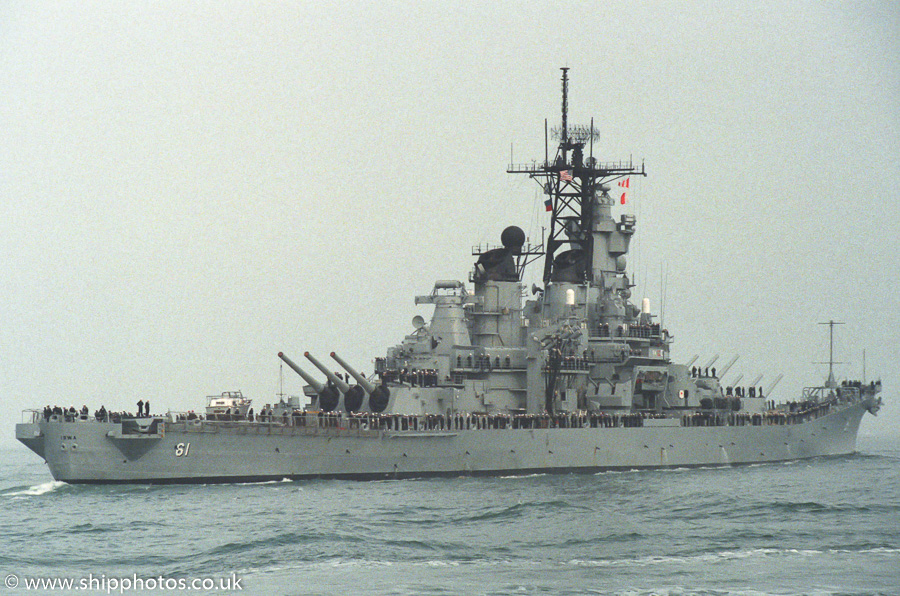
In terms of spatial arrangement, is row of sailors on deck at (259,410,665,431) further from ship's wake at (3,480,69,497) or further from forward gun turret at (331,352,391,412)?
ship's wake at (3,480,69,497)

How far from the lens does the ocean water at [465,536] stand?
108 feet

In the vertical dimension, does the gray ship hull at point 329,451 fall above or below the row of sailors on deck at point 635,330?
below

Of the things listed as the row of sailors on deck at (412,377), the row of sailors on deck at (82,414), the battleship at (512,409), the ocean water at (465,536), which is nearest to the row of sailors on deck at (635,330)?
the battleship at (512,409)

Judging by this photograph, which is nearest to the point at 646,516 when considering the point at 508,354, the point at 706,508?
the point at 706,508

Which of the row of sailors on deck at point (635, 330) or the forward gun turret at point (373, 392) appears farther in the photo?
the row of sailors on deck at point (635, 330)

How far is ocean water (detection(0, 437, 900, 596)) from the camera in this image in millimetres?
32844

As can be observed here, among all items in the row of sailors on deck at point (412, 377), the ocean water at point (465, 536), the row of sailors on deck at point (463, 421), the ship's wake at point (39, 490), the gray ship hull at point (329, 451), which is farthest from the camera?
the row of sailors on deck at point (412, 377)

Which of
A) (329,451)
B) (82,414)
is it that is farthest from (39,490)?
(329,451)

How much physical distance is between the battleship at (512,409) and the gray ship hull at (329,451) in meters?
0.06

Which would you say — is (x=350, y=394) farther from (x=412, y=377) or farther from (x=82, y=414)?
(x=82, y=414)

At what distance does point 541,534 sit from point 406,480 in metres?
14.0

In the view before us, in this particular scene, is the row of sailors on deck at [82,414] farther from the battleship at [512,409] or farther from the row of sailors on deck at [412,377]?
the row of sailors on deck at [412,377]

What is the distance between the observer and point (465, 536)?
38781mm

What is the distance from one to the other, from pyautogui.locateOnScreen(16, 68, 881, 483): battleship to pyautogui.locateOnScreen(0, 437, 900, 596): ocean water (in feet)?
5.52
